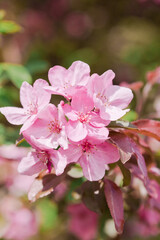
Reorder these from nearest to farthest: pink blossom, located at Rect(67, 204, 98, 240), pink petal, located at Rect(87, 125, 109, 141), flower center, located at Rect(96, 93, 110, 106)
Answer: pink petal, located at Rect(87, 125, 109, 141), flower center, located at Rect(96, 93, 110, 106), pink blossom, located at Rect(67, 204, 98, 240)

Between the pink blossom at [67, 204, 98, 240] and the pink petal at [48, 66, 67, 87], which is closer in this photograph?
the pink petal at [48, 66, 67, 87]

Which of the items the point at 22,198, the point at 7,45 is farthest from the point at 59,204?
the point at 7,45

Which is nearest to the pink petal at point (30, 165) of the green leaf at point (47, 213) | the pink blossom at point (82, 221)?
the pink blossom at point (82, 221)

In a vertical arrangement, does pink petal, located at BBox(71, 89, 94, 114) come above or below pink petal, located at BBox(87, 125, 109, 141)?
above

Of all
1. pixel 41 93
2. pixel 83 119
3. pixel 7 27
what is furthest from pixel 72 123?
pixel 7 27

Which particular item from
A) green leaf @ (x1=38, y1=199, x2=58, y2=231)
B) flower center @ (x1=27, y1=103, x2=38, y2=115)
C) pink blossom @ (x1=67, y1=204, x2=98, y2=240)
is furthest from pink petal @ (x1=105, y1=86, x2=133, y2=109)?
green leaf @ (x1=38, y1=199, x2=58, y2=231)

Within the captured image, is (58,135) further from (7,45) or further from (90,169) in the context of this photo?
(7,45)

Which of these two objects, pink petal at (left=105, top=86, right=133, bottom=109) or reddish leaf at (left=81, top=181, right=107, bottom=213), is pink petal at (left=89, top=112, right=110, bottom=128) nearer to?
pink petal at (left=105, top=86, right=133, bottom=109)
